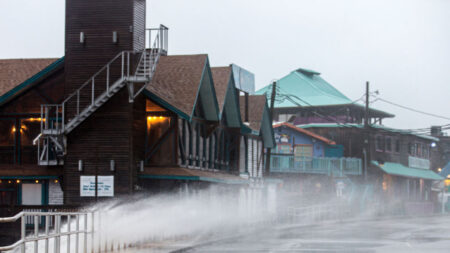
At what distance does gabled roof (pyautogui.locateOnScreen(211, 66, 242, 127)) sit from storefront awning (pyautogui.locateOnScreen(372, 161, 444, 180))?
34.0m

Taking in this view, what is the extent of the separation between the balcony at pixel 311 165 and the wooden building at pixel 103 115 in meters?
25.3

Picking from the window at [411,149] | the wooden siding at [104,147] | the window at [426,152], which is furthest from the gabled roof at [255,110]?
the window at [426,152]

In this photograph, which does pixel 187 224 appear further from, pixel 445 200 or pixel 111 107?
pixel 445 200

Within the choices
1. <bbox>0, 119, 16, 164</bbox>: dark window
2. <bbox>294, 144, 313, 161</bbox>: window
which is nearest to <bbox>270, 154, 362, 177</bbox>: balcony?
<bbox>294, 144, 313, 161</bbox>: window

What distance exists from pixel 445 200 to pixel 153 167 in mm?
68705

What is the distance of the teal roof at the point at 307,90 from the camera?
277 feet

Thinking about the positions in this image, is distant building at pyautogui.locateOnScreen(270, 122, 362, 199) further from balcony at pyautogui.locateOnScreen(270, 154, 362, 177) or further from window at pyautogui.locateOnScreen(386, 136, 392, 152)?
window at pyautogui.locateOnScreen(386, 136, 392, 152)

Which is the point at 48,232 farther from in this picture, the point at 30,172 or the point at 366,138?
the point at 366,138

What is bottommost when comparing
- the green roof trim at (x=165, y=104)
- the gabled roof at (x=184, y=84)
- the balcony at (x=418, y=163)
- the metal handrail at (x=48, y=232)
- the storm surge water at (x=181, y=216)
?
the storm surge water at (x=181, y=216)

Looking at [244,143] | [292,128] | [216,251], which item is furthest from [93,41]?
[292,128]

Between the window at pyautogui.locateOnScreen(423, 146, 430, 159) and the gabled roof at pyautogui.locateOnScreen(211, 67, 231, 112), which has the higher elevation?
the gabled roof at pyautogui.locateOnScreen(211, 67, 231, 112)

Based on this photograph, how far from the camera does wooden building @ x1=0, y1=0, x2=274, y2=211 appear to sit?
31739 millimetres

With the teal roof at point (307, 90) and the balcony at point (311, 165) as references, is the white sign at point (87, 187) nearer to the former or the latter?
the balcony at point (311, 165)

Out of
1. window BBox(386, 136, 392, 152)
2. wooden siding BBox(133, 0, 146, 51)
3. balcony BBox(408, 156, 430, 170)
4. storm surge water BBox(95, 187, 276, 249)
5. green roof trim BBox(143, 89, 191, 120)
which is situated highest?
wooden siding BBox(133, 0, 146, 51)
